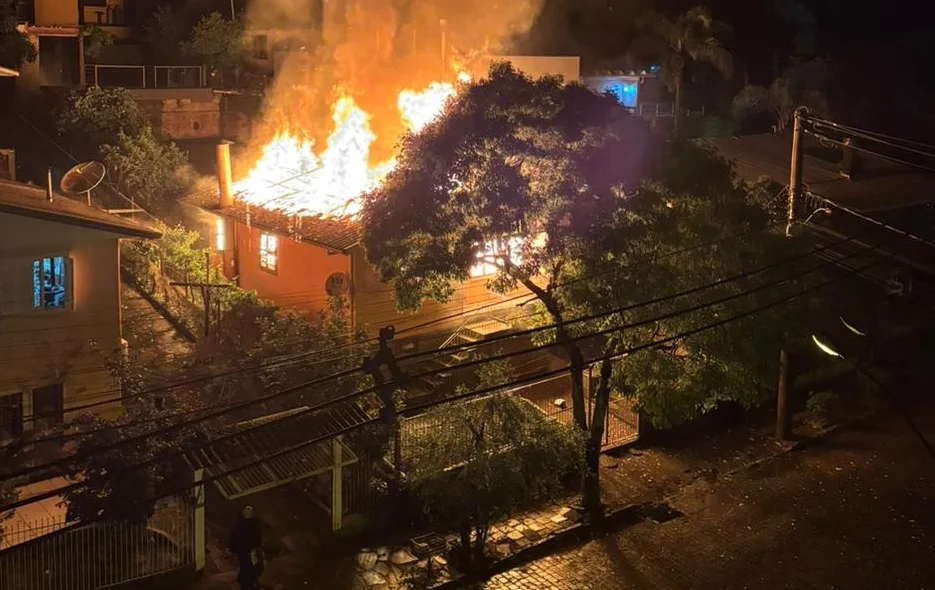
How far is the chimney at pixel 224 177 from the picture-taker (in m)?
25.0

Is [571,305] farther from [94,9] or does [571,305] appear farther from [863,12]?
[863,12]

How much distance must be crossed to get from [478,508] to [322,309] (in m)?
8.83

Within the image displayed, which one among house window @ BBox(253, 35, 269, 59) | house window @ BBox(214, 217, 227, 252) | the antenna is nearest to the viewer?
the antenna

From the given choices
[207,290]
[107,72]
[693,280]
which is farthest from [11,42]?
[693,280]

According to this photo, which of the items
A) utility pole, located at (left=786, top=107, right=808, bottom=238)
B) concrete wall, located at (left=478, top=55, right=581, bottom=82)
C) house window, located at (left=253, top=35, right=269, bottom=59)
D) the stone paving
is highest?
house window, located at (left=253, top=35, right=269, bottom=59)

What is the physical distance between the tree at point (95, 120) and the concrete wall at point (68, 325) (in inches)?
548

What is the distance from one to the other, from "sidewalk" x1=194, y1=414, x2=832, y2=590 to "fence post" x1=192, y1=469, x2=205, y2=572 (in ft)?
1.09

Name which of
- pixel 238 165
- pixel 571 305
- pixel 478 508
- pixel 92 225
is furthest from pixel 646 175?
pixel 238 165

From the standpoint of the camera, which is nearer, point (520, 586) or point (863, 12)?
point (520, 586)

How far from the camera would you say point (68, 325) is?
707 inches

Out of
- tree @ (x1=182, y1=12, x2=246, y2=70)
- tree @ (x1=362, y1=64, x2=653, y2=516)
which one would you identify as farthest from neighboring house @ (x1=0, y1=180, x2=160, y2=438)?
tree @ (x1=182, y1=12, x2=246, y2=70)

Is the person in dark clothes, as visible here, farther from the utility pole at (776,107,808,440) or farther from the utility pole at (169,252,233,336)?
the utility pole at (776,107,808,440)

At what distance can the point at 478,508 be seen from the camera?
14672 mm

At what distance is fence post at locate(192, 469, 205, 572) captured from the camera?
46.9ft
